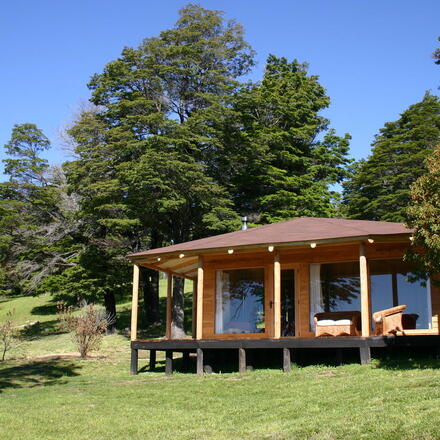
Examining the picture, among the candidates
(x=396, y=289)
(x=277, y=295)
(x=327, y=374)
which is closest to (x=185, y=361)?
(x=277, y=295)

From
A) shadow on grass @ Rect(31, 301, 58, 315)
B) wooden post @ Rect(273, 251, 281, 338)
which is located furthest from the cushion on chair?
shadow on grass @ Rect(31, 301, 58, 315)

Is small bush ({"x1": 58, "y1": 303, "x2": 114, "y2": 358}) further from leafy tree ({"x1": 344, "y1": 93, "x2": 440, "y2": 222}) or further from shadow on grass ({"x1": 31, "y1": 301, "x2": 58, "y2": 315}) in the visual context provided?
shadow on grass ({"x1": 31, "y1": 301, "x2": 58, "y2": 315})

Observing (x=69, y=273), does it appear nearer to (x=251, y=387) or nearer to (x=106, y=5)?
(x=106, y=5)

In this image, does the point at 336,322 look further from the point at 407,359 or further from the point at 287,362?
the point at 407,359

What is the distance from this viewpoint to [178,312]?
78.6 feet

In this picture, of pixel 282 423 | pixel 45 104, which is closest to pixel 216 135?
pixel 45 104

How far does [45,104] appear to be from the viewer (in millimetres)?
20812

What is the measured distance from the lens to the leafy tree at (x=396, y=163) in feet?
99.5

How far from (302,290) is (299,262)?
71 centimetres

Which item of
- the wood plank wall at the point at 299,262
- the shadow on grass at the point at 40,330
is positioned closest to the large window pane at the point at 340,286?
the wood plank wall at the point at 299,262

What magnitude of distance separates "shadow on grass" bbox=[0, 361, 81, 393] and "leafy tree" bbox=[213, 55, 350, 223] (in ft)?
36.7

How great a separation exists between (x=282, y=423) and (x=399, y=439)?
74.9 inches

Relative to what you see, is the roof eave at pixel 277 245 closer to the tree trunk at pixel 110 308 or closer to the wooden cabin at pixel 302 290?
the wooden cabin at pixel 302 290

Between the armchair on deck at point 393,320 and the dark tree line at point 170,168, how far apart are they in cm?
1082
